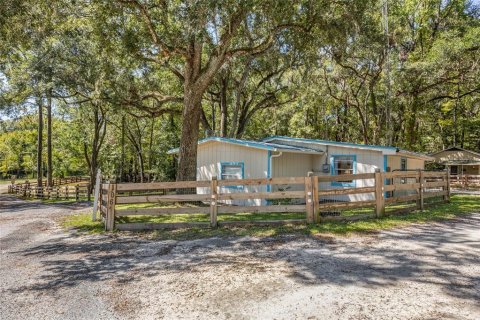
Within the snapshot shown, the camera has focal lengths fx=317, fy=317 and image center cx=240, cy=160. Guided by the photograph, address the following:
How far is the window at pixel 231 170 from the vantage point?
13.5 meters

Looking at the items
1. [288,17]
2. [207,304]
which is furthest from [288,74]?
[207,304]

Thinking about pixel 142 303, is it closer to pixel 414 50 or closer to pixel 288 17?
pixel 288 17

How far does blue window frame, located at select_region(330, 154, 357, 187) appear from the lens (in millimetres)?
14102

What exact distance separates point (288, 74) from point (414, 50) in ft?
33.9

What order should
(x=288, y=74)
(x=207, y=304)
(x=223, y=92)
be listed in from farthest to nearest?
(x=288, y=74) → (x=223, y=92) → (x=207, y=304)

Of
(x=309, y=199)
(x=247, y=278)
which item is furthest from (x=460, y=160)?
(x=247, y=278)

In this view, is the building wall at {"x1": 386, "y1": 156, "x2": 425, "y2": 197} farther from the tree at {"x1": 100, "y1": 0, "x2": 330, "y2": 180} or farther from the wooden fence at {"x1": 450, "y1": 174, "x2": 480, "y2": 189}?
the wooden fence at {"x1": 450, "y1": 174, "x2": 480, "y2": 189}

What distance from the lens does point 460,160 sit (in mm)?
26266

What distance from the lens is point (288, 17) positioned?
1127cm

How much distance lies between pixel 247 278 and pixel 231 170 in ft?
30.6

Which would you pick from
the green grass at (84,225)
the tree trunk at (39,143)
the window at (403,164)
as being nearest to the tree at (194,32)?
the green grass at (84,225)

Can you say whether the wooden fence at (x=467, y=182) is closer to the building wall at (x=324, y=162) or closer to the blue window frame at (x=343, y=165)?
the building wall at (x=324, y=162)

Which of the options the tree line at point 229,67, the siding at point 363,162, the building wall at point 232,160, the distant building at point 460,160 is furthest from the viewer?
the distant building at point 460,160

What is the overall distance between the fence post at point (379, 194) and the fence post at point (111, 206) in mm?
6995
